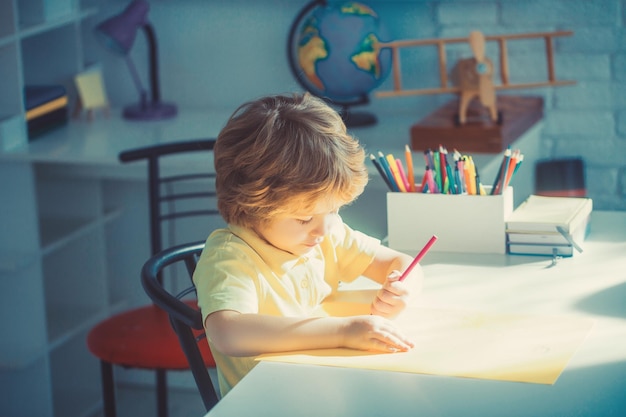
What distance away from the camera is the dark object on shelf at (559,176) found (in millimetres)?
2641

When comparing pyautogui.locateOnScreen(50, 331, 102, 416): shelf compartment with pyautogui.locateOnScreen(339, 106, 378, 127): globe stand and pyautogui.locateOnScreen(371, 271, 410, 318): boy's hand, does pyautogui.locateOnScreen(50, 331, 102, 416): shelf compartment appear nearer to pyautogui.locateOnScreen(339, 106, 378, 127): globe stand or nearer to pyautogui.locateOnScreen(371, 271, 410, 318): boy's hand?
pyautogui.locateOnScreen(339, 106, 378, 127): globe stand

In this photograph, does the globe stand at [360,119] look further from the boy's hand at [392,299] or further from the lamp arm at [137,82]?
the boy's hand at [392,299]

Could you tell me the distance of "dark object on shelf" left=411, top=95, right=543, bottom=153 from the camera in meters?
2.41

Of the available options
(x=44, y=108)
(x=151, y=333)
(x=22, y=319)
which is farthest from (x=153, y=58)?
(x=151, y=333)

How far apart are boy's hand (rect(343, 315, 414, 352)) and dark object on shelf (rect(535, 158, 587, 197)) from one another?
4.82 ft

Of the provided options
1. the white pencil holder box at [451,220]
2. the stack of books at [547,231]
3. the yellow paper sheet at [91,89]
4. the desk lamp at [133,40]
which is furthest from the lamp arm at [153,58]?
the stack of books at [547,231]

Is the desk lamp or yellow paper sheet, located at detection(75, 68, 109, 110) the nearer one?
the desk lamp

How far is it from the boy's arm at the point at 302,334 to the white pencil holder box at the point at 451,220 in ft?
1.43

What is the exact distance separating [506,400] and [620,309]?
1.20 ft

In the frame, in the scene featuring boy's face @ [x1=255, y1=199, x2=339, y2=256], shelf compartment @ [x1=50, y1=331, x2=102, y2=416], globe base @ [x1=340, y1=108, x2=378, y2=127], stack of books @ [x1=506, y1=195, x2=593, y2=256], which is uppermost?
globe base @ [x1=340, y1=108, x2=378, y2=127]

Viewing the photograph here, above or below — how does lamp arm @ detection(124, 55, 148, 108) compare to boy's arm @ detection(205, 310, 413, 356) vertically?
above

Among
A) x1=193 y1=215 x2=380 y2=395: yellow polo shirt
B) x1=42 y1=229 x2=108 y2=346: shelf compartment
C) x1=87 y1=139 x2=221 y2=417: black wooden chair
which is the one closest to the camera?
x1=193 y1=215 x2=380 y2=395: yellow polo shirt

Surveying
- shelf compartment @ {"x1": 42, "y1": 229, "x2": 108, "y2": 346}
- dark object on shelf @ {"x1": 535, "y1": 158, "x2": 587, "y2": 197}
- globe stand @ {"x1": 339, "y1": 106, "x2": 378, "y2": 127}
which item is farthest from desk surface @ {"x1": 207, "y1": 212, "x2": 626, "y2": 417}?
shelf compartment @ {"x1": 42, "y1": 229, "x2": 108, "y2": 346}

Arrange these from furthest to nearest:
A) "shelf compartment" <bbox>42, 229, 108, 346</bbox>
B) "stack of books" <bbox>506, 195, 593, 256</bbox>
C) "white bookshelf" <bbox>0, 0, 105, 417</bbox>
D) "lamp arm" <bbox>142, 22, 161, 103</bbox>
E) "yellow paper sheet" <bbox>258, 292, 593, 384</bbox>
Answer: "shelf compartment" <bbox>42, 229, 108, 346</bbox> → "lamp arm" <bbox>142, 22, 161, 103</bbox> → "white bookshelf" <bbox>0, 0, 105, 417</bbox> → "stack of books" <bbox>506, 195, 593, 256</bbox> → "yellow paper sheet" <bbox>258, 292, 593, 384</bbox>
